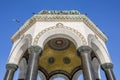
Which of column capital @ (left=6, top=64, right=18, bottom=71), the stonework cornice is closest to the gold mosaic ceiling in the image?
the stonework cornice

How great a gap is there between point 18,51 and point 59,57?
17.0 ft

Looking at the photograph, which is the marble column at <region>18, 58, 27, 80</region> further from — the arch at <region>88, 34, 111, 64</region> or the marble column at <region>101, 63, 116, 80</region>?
the marble column at <region>101, 63, 116, 80</region>

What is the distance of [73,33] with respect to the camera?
1462 cm

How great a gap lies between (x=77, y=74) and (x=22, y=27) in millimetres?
7235

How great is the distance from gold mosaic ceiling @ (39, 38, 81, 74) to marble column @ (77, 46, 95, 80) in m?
5.01

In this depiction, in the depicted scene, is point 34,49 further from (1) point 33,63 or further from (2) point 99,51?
(2) point 99,51

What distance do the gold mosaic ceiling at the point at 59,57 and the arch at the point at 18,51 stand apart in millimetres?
3411

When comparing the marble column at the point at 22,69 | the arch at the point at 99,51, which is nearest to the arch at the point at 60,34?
the arch at the point at 99,51

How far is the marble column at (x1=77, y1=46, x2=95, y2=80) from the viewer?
40.8 feet

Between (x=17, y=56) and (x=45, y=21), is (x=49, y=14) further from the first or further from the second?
(x=17, y=56)

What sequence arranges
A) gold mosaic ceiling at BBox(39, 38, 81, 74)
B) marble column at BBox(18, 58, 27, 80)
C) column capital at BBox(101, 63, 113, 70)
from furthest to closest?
gold mosaic ceiling at BBox(39, 38, 81, 74) < marble column at BBox(18, 58, 27, 80) < column capital at BBox(101, 63, 113, 70)

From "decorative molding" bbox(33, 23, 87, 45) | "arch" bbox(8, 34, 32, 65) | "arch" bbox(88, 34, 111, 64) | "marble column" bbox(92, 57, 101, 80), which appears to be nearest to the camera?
"decorative molding" bbox(33, 23, 87, 45)

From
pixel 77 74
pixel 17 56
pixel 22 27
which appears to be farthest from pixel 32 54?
pixel 77 74

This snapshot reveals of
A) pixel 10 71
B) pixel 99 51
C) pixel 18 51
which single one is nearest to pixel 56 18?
pixel 18 51
